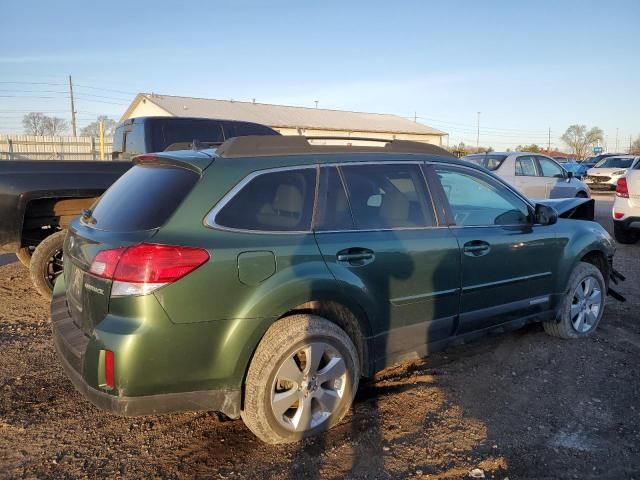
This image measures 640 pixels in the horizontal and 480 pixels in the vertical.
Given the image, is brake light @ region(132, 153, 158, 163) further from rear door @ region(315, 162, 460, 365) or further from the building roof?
the building roof

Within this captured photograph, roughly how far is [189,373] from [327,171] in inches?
58.3

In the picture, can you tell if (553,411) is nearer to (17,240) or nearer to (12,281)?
(17,240)

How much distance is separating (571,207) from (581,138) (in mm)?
81153

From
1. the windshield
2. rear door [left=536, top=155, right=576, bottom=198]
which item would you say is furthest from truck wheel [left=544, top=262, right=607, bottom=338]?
the windshield

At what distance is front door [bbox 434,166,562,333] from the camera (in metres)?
3.96

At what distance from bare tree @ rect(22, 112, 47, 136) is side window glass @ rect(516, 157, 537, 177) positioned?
47976 mm

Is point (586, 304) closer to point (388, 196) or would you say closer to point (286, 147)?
point (388, 196)

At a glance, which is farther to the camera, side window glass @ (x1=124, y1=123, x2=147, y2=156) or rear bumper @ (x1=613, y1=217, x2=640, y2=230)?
rear bumper @ (x1=613, y1=217, x2=640, y2=230)

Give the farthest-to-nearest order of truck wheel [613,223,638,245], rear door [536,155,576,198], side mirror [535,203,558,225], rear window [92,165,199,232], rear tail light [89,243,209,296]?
rear door [536,155,576,198] < truck wheel [613,223,638,245] < side mirror [535,203,558,225] < rear window [92,165,199,232] < rear tail light [89,243,209,296]

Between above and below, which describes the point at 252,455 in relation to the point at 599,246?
below

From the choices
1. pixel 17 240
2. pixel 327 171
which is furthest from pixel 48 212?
pixel 327 171

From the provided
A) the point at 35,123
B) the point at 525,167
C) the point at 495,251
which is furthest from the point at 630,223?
the point at 35,123

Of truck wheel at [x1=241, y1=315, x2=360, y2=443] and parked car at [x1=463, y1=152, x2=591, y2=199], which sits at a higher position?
parked car at [x1=463, y1=152, x2=591, y2=199]

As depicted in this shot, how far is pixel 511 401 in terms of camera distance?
375 cm
